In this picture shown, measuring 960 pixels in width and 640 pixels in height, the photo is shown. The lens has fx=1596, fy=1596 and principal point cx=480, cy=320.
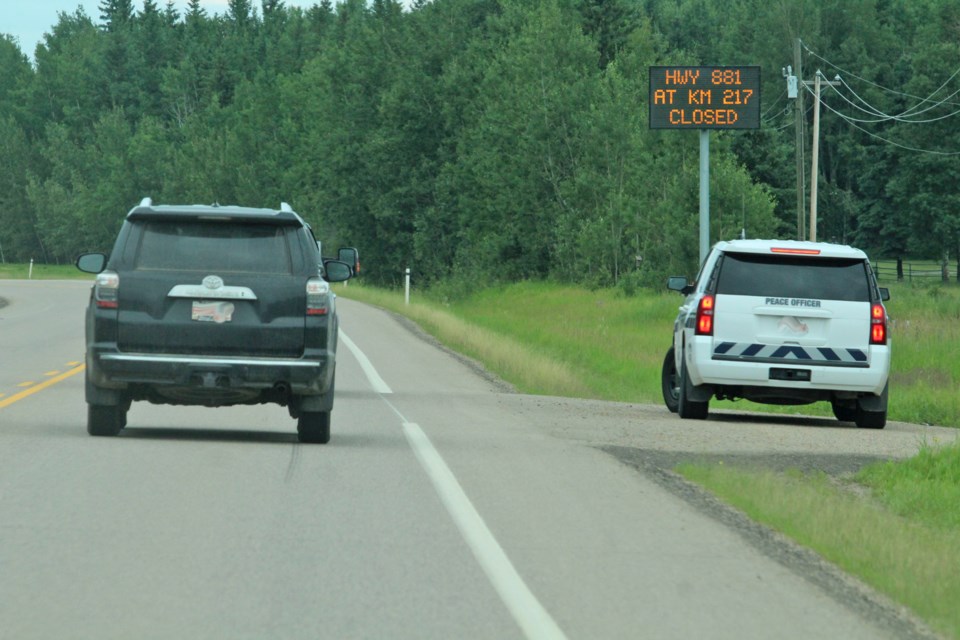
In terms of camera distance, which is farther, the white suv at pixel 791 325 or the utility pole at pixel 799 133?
the utility pole at pixel 799 133

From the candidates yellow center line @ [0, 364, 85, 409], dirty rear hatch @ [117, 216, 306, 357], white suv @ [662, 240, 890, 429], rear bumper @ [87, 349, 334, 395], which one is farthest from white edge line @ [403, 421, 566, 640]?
yellow center line @ [0, 364, 85, 409]

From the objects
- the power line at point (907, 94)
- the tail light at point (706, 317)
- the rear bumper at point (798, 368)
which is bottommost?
the rear bumper at point (798, 368)

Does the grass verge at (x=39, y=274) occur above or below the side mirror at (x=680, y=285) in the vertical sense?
below

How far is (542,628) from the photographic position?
6.66 m

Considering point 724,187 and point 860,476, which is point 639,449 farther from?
point 724,187

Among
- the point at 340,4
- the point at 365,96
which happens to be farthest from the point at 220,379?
the point at 340,4

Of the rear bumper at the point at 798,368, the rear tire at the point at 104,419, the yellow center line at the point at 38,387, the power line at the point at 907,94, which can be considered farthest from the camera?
the power line at the point at 907,94

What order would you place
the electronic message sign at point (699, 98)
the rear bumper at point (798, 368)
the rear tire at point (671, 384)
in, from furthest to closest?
→ the electronic message sign at point (699, 98), the rear tire at point (671, 384), the rear bumper at point (798, 368)

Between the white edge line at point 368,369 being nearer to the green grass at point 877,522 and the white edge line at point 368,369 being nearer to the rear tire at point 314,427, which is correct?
the rear tire at point 314,427

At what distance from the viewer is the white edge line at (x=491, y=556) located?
6.76 metres

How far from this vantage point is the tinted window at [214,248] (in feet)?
41.5

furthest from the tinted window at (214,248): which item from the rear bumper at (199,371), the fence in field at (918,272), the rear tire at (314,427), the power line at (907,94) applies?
the fence in field at (918,272)

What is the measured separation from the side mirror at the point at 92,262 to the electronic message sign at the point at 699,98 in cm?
2251

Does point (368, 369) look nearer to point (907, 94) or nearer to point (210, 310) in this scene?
point (210, 310)
